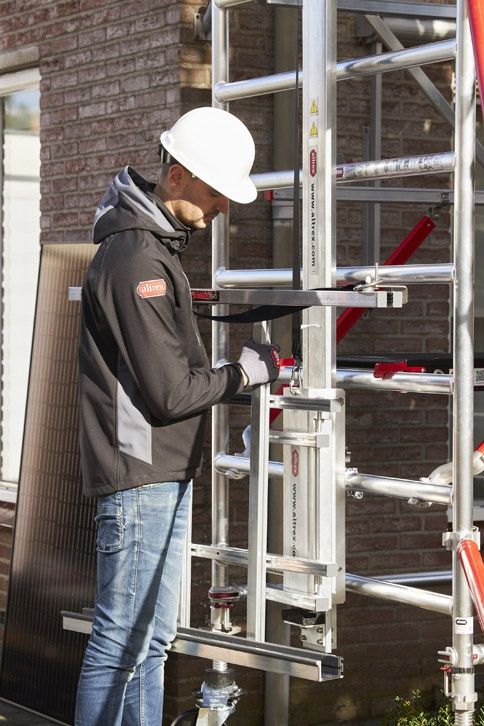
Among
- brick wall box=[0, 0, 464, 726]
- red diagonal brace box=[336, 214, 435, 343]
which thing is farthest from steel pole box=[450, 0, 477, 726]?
brick wall box=[0, 0, 464, 726]

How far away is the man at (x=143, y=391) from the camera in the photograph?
445cm

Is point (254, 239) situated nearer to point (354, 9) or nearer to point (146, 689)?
point (354, 9)

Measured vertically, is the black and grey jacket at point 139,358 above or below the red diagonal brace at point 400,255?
below

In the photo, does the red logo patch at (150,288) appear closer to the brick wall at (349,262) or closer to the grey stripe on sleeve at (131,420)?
the grey stripe on sleeve at (131,420)

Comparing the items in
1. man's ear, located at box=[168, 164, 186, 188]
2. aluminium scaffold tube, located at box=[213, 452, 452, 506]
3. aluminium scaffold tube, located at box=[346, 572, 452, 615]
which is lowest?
aluminium scaffold tube, located at box=[346, 572, 452, 615]

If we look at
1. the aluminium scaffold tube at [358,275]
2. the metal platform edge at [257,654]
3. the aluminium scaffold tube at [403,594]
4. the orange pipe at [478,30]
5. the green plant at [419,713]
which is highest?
the orange pipe at [478,30]

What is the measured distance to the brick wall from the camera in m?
6.34

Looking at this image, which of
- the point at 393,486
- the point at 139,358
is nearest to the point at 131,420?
the point at 139,358

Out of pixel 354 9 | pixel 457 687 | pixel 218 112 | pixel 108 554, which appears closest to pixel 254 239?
pixel 354 9

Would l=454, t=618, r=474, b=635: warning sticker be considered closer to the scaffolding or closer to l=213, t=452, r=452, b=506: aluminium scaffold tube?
the scaffolding

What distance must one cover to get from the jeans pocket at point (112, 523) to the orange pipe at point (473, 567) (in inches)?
40.1

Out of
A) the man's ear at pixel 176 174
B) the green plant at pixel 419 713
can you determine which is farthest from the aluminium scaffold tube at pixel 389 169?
the green plant at pixel 419 713

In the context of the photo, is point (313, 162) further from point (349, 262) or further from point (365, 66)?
point (349, 262)

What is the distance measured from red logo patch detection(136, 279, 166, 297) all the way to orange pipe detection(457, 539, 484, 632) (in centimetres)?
111
